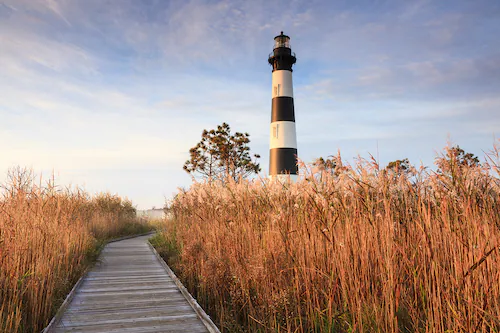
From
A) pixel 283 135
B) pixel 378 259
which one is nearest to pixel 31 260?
pixel 378 259

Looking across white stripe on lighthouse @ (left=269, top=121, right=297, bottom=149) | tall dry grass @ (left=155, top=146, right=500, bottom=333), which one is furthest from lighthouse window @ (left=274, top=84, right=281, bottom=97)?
tall dry grass @ (left=155, top=146, right=500, bottom=333)

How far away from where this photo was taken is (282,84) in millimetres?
20641

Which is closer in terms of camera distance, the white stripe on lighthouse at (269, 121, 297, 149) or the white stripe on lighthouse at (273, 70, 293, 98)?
the white stripe on lighthouse at (269, 121, 297, 149)

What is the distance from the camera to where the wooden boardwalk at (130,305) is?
3570 mm

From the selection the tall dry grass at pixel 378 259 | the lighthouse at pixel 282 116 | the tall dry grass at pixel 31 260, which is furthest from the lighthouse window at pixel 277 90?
the tall dry grass at pixel 378 259

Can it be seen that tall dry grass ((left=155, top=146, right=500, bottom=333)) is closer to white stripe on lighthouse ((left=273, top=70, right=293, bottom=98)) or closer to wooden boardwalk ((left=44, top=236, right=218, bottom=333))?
wooden boardwalk ((left=44, top=236, right=218, bottom=333))

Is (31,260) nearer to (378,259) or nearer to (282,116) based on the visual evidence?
(378,259)

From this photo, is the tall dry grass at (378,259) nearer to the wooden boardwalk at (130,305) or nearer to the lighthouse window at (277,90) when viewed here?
the wooden boardwalk at (130,305)

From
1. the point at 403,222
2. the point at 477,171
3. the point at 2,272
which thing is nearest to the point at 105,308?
the point at 2,272

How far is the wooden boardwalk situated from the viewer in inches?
141

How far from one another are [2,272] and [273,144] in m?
16.7

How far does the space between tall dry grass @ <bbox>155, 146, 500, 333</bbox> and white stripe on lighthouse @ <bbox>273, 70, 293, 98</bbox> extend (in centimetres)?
1682

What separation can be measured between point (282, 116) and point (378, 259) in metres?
17.8

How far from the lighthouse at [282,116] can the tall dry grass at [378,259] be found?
15162 mm
